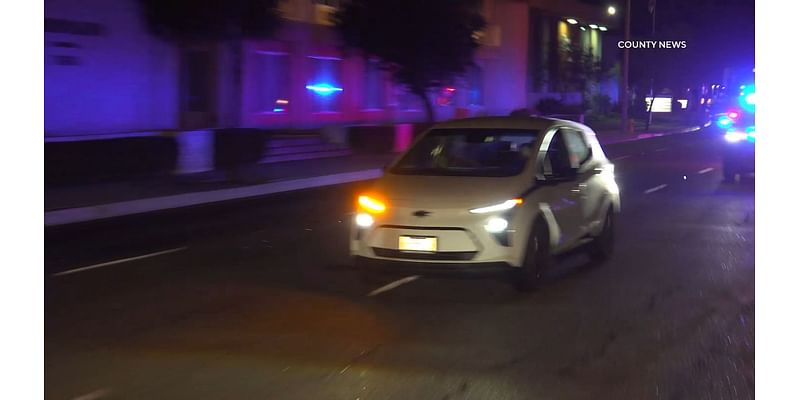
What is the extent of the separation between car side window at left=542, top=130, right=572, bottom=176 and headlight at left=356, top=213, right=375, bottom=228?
6.03 ft

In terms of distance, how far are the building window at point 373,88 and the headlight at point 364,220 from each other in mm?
30841

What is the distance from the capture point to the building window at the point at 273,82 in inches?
1324

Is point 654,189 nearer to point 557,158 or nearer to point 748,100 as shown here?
point 748,100

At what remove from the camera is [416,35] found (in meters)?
31.4

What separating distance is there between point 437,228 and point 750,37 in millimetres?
72896

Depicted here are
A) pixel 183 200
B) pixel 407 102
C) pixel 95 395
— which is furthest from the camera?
pixel 407 102

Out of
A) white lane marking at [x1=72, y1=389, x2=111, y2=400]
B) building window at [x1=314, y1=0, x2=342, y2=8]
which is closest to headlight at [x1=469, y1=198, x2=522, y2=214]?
white lane marking at [x1=72, y1=389, x2=111, y2=400]

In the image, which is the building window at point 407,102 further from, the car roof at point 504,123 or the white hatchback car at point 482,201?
the white hatchback car at point 482,201

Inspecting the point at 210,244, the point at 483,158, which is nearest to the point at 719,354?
the point at 483,158

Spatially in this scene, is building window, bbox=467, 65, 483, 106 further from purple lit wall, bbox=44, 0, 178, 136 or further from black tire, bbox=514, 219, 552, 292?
black tire, bbox=514, 219, 552, 292

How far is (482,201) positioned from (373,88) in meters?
32.6

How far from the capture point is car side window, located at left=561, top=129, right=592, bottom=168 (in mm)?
9969

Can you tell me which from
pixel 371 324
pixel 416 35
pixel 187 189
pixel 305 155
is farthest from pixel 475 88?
pixel 371 324

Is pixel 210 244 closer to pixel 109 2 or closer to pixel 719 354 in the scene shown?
pixel 719 354
